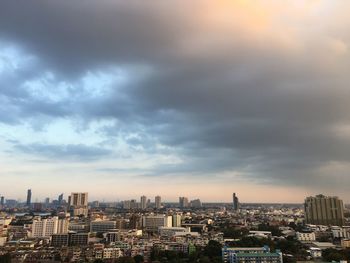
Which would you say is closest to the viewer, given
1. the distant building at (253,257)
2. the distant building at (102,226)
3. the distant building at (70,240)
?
the distant building at (253,257)

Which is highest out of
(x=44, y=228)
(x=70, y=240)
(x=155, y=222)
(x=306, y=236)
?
(x=155, y=222)

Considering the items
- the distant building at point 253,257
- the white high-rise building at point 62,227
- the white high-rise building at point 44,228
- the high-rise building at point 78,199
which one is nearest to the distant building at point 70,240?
the white high-rise building at point 44,228

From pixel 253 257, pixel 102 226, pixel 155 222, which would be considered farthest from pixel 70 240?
pixel 253 257

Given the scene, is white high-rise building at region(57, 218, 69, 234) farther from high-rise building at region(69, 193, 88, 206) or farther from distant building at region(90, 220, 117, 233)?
high-rise building at region(69, 193, 88, 206)

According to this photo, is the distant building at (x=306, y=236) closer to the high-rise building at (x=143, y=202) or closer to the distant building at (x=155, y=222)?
the distant building at (x=155, y=222)

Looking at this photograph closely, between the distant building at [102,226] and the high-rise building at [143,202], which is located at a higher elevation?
the high-rise building at [143,202]

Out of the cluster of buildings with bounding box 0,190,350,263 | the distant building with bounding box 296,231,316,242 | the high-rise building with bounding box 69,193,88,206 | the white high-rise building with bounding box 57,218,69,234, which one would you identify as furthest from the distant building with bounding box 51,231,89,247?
the high-rise building with bounding box 69,193,88,206

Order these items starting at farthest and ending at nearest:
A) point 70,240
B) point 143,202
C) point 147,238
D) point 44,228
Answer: point 143,202
point 44,228
point 70,240
point 147,238

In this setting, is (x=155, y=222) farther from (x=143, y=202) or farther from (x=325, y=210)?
(x=143, y=202)

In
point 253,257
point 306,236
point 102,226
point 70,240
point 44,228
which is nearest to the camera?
point 253,257
